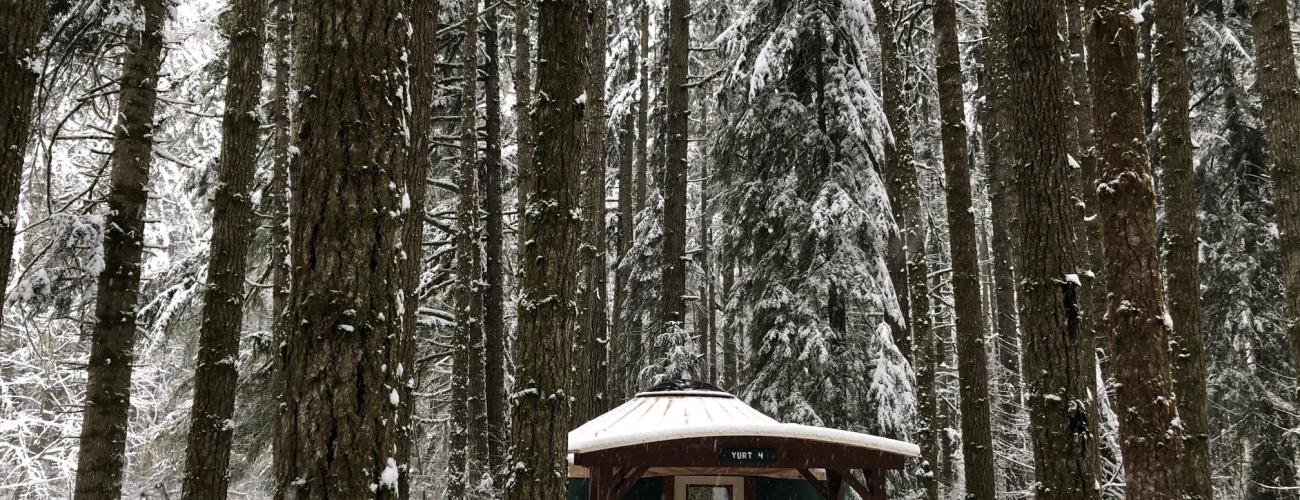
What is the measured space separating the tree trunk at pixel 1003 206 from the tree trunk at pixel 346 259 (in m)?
4.93

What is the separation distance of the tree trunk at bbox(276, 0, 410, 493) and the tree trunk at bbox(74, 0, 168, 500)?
4.46 metres

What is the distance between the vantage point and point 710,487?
1216 centimetres

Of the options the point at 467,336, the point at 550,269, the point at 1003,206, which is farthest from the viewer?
the point at 1003,206

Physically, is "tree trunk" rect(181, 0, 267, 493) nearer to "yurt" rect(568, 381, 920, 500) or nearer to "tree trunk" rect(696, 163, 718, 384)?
"yurt" rect(568, 381, 920, 500)

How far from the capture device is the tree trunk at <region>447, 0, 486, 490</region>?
39.0ft

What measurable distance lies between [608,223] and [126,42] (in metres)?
15.9

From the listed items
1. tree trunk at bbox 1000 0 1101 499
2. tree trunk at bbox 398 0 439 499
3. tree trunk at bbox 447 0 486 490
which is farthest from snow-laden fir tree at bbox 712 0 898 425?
tree trunk at bbox 398 0 439 499

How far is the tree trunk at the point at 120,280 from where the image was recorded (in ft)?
22.6

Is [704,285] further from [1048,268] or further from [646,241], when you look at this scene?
[1048,268]

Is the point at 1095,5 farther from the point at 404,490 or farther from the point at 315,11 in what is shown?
the point at 404,490

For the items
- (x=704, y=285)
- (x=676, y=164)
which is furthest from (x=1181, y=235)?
(x=704, y=285)

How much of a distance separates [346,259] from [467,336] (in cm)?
880

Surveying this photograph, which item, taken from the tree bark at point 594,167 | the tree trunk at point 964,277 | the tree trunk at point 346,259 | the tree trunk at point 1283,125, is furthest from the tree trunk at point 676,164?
the tree trunk at point 346,259

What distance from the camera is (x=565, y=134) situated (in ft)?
19.9
